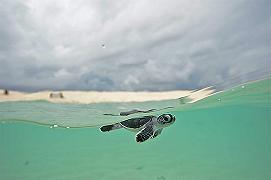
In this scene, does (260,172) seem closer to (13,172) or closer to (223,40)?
(223,40)

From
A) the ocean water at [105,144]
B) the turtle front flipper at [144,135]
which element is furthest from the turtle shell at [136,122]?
the turtle front flipper at [144,135]

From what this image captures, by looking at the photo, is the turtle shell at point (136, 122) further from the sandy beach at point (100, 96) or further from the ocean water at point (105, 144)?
the sandy beach at point (100, 96)

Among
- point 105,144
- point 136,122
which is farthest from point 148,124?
point 105,144

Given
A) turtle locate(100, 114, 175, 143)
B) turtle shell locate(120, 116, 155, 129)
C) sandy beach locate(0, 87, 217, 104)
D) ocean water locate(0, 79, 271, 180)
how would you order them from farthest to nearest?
ocean water locate(0, 79, 271, 180)
turtle shell locate(120, 116, 155, 129)
sandy beach locate(0, 87, 217, 104)
turtle locate(100, 114, 175, 143)

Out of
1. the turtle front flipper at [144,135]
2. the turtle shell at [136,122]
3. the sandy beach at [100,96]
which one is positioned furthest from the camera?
the turtle shell at [136,122]

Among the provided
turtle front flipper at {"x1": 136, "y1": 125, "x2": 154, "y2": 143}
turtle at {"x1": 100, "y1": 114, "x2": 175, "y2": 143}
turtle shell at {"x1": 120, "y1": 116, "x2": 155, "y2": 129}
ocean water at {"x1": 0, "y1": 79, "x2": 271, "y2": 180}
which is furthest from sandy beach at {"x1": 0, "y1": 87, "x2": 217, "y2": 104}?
turtle front flipper at {"x1": 136, "y1": 125, "x2": 154, "y2": 143}

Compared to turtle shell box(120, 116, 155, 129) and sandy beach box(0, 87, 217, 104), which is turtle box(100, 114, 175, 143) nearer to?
turtle shell box(120, 116, 155, 129)

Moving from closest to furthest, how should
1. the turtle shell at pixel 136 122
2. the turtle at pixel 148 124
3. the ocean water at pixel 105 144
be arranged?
1. the turtle at pixel 148 124
2. the turtle shell at pixel 136 122
3. the ocean water at pixel 105 144

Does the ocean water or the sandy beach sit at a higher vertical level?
the sandy beach
